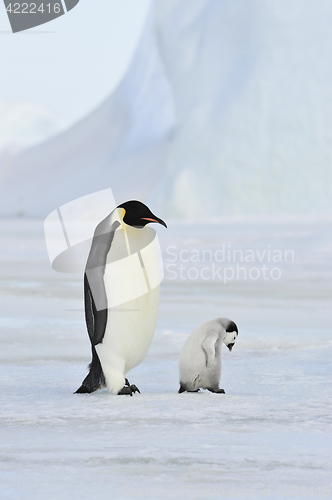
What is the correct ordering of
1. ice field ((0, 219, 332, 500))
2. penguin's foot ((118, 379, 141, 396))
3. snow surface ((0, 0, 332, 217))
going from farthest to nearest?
snow surface ((0, 0, 332, 217)) → penguin's foot ((118, 379, 141, 396)) → ice field ((0, 219, 332, 500))

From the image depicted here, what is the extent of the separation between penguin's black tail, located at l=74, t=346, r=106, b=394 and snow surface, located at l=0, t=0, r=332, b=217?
7.21 meters

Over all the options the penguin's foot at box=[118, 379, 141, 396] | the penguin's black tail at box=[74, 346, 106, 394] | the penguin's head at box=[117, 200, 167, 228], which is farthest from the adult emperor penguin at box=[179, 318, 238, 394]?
the penguin's head at box=[117, 200, 167, 228]

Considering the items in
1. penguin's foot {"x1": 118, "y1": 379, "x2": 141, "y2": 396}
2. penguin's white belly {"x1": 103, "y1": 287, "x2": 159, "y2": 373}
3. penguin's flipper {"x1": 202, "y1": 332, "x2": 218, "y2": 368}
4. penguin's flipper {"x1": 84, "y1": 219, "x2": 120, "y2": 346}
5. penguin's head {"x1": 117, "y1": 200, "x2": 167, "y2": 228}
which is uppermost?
penguin's head {"x1": 117, "y1": 200, "x2": 167, "y2": 228}

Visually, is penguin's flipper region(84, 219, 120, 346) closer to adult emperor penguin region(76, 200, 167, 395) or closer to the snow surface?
adult emperor penguin region(76, 200, 167, 395)

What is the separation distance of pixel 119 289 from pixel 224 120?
27.3 ft

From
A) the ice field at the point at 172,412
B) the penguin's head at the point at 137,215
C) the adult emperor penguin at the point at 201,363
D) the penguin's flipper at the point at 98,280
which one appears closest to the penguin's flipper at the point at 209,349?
the adult emperor penguin at the point at 201,363

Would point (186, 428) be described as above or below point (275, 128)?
above

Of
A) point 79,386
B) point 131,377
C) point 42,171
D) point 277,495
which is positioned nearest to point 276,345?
point 131,377

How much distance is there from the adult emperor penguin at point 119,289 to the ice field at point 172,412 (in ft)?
0.43

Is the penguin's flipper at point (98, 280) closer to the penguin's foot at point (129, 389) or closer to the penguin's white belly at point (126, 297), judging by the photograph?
the penguin's white belly at point (126, 297)

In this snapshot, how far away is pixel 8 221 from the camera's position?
12297 millimetres

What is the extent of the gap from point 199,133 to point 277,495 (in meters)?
9.66

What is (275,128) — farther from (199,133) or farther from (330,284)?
(330,284)

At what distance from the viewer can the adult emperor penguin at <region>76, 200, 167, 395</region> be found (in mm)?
2479
